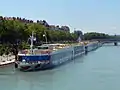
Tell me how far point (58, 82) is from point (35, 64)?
6534 mm

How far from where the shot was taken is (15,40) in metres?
65.3

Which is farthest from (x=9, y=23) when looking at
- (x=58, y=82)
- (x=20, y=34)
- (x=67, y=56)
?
(x=58, y=82)

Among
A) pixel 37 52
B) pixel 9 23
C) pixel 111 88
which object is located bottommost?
pixel 111 88

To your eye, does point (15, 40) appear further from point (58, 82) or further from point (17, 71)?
point (58, 82)

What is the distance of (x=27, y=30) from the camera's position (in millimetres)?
72188

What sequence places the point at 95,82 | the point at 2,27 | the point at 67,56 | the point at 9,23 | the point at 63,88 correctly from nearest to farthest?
the point at 63,88 → the point at 95,82 → the point at 67,56 → the point at 2,27 → the point at 9,23

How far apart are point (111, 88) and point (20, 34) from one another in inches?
1610

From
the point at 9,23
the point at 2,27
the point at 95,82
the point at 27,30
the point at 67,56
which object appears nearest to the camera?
the point at 95,82

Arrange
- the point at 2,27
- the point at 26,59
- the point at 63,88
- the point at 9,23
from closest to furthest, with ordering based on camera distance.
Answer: the point at 63,88, the point at 26,59, the point at 2,27, the point at 9,23

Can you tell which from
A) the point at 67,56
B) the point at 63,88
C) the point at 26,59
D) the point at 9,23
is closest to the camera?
the point at 63,88

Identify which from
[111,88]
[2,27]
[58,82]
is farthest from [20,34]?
[111,88]

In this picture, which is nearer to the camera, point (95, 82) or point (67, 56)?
point (95, 82)

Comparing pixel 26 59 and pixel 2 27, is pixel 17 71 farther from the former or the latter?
pixel 2 27

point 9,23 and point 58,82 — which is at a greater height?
point 9,23
